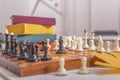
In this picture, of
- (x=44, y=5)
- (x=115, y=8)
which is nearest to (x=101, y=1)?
(x=115, y=8)

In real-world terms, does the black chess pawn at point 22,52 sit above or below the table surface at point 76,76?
above

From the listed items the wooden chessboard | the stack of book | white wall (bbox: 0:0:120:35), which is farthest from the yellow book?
white wall (bbox: 0:0:120:35)

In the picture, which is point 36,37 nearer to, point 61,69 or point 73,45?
point 73,45

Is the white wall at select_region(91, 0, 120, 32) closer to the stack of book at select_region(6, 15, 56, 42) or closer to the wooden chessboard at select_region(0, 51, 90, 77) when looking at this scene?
the stack of book at select_region(6, 15, 56, 42)

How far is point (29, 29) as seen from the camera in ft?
3.73

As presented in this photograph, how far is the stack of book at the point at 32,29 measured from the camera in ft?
3.67

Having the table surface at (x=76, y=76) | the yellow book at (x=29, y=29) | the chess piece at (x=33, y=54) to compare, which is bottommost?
the table surface at (x=76, y=76)

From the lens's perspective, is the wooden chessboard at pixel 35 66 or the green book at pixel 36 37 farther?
the green book at pixel 36 37

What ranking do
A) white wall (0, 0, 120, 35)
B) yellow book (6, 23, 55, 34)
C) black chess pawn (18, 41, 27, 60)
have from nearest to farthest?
black chess pawn (18, 41, 27, 60) < yellow book (6, 23, 55, 34) < white wall (0, 0, 120, 35)

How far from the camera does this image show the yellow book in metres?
1.11

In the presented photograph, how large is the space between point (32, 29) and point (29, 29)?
2 centimetres

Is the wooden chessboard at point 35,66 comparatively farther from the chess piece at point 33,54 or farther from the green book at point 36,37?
the green book at point 36,37

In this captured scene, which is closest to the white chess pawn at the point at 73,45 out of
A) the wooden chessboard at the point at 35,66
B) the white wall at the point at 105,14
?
the wooden chessboard at the point at 35,66

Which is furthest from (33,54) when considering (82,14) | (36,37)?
(82,14)
